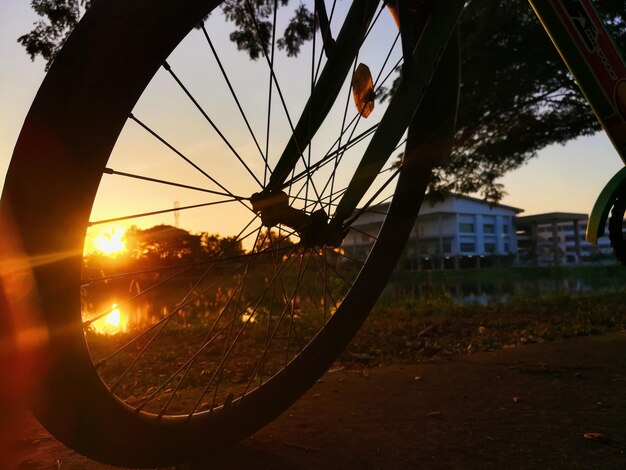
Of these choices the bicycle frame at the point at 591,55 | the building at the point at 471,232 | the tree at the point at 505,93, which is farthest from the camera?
the building at the point at 471,232

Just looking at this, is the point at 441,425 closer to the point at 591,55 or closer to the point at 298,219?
the point at 298,219

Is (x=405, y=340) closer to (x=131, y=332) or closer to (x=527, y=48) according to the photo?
(x=131, y=332)

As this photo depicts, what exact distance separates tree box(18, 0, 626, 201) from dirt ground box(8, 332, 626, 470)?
3417 millimetres

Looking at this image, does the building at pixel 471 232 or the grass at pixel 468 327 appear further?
the building at pixel 471 232

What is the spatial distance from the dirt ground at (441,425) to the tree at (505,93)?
135 inches

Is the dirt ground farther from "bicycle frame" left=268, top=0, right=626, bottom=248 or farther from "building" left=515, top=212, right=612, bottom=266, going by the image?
"building" left=515, top=212, right=612, bottom=266

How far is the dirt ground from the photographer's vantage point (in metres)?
1.59

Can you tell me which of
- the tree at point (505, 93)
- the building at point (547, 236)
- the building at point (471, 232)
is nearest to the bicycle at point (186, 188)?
the tree at point (505, 93)

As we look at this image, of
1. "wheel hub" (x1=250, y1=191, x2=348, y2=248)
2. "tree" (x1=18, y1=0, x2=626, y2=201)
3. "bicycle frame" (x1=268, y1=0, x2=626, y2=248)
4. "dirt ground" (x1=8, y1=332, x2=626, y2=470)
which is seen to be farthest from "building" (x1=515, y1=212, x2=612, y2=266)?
"wheel hub" (x1=250, y1=191, x2=348, y2=248)

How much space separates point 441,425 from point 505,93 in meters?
5.33

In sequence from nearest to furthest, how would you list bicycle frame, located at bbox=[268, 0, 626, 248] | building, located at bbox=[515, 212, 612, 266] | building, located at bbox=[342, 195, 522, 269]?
1. bicycle frame, located at bbox=[268, 0, 626, 248]
2. building, located at bbox=[515, 212, 612, 266]
3. building, located at bbox=[342, 195, 522, 269]

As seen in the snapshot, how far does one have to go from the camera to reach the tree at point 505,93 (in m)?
6.03

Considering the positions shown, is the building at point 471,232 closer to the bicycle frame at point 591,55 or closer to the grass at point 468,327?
the grass at point 468,327

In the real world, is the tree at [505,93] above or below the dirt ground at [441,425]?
above
